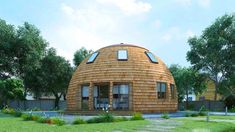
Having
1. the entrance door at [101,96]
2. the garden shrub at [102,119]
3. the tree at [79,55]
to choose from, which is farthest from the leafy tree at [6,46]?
the garden shrub at [102,119]

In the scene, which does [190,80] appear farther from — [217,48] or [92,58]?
[92,58]

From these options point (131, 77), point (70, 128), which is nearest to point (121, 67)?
point (131, 77)

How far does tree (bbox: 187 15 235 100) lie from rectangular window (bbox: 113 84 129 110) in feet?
52.5

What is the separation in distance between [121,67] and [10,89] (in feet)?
54.2

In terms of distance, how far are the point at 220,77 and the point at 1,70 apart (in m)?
28.0

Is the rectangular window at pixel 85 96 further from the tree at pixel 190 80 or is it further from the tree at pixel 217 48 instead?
the tree at pixel 190 80

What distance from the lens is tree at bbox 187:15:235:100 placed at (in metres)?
38.8

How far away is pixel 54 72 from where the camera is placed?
48406 mm

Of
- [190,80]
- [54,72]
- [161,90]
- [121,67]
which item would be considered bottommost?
[161,90]

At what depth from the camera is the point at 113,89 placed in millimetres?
27344

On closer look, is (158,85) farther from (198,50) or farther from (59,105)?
(59,105)

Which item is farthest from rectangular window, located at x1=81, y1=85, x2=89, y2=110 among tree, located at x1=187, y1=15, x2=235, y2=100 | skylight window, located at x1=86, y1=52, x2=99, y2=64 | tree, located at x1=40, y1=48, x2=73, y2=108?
tree, located at x1=40, y1=48, x2=73, y2=108

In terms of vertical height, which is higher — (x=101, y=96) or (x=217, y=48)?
(x=217, y=48)

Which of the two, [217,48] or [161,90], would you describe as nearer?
[161,90]
